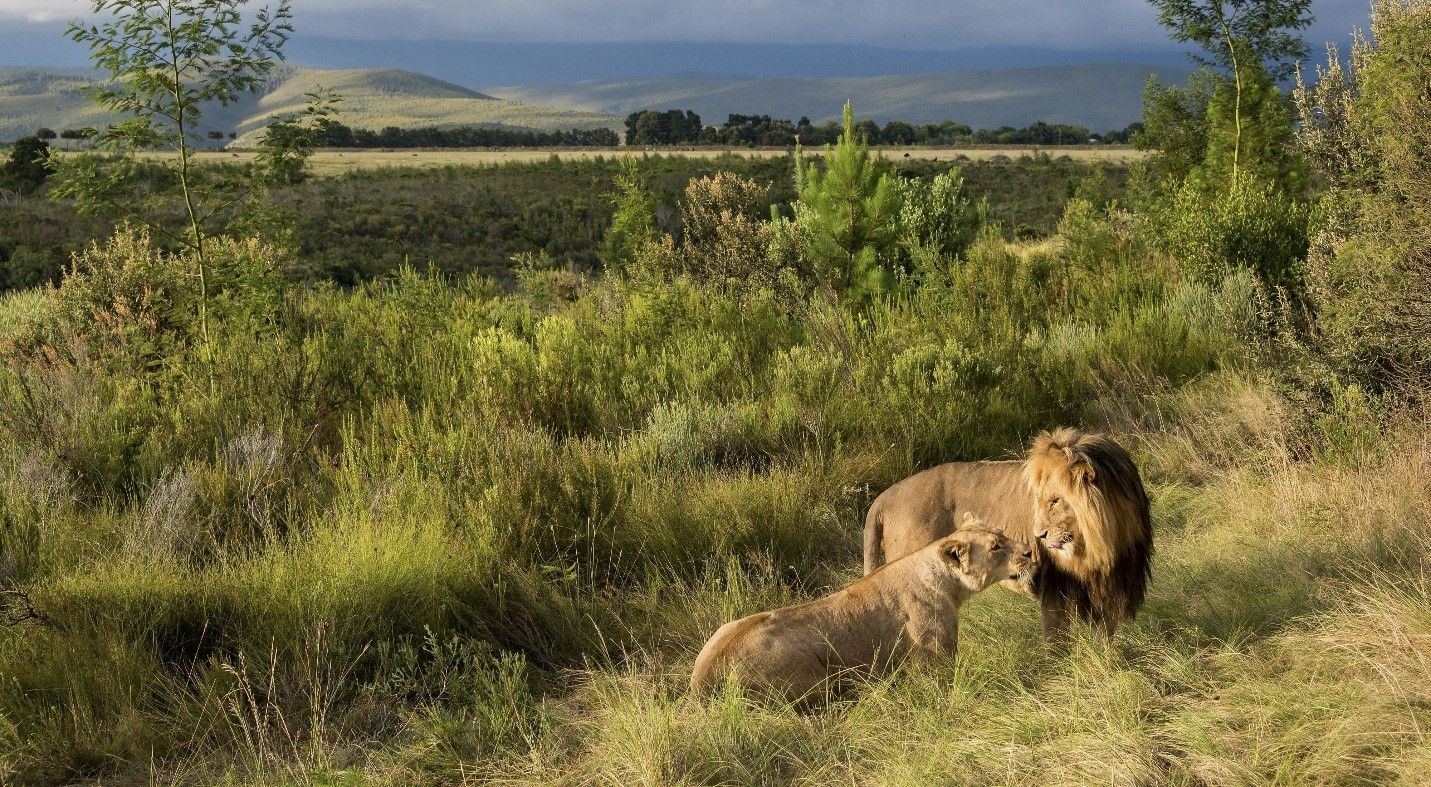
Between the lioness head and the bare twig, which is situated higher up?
the lioness head

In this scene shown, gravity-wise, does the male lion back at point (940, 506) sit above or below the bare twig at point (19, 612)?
above

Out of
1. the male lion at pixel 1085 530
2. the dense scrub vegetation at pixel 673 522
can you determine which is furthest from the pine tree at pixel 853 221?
the male lion at pixel 1085 530

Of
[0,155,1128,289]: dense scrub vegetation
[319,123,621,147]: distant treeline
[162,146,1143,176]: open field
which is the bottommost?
[0,155,1128,289]: dense scrub vegetation

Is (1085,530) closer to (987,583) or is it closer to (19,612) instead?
(987,583)

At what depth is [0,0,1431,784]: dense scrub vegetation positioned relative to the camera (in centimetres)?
378

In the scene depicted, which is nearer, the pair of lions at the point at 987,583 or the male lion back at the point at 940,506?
the pair of lions at the point at 987,583

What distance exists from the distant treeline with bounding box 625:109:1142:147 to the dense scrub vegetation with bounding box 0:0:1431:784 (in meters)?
82.9

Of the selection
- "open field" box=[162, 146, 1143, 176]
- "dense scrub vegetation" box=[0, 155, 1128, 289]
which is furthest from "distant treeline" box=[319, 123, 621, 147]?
"dense scrub vegetation" box=[0, 155, 1128, 289]

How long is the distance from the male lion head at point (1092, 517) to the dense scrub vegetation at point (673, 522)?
0.27m

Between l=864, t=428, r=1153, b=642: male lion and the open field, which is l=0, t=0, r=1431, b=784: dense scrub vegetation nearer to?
l=864, t=428, r=1153, b=642: male lion

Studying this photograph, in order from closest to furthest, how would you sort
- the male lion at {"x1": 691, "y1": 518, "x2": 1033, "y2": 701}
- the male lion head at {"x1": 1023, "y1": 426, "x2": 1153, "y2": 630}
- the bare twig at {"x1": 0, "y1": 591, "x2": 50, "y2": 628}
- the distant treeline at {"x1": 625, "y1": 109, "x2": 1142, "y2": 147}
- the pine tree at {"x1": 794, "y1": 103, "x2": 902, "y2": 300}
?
the male lion head at {"x1": 1023, "y1": 426, "x2": 1153, "y2": 630}
the male lion at {"x1": 691, "y1": 518, "x2": 1033, "y2": 701}
the bare twig at {"x1": 0, "y1": 591, "x2": 50, "y2": 628}
the pine tree at {"x1": 794, "y1": 103, "x2": 902, "y2": 300}
the distant treeline at {"x1": 625, "y1": 109, "x2": 1142, "y2": 147}

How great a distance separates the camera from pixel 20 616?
4.80 metres

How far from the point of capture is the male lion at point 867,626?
4.03m

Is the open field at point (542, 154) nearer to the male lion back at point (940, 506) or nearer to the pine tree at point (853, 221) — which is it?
the pine tree at point (853, 221)
